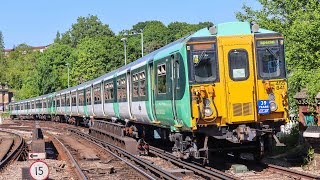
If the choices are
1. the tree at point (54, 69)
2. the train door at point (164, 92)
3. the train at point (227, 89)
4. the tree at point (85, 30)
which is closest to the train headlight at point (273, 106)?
the train at point (227, 89)

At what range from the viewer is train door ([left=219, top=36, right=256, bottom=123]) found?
1202 cm

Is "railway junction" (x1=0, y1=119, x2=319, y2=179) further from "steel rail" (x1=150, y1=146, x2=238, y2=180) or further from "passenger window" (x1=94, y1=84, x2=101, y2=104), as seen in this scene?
"passenger window" (x1=94, y1=84, x2=101, y2=104)

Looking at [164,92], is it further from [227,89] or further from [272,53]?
[272,53]

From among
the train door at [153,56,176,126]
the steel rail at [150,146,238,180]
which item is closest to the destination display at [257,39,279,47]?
the train door at [153,56,176,126]

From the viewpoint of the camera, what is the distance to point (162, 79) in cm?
1423

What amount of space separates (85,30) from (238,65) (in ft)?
429

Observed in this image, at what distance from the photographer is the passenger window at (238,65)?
1217 centimetres

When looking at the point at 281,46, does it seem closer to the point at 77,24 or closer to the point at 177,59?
the point at 177,59

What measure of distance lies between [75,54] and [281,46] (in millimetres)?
94827

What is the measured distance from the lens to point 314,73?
15.8 metres

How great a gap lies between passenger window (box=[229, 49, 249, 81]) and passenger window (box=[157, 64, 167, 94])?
7.77 ft

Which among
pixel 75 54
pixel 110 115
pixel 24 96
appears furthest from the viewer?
pixel 75 54

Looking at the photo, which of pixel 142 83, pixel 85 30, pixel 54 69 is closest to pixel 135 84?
pixel 142 83

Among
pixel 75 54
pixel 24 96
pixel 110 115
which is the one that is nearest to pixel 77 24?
pixel 75 54
